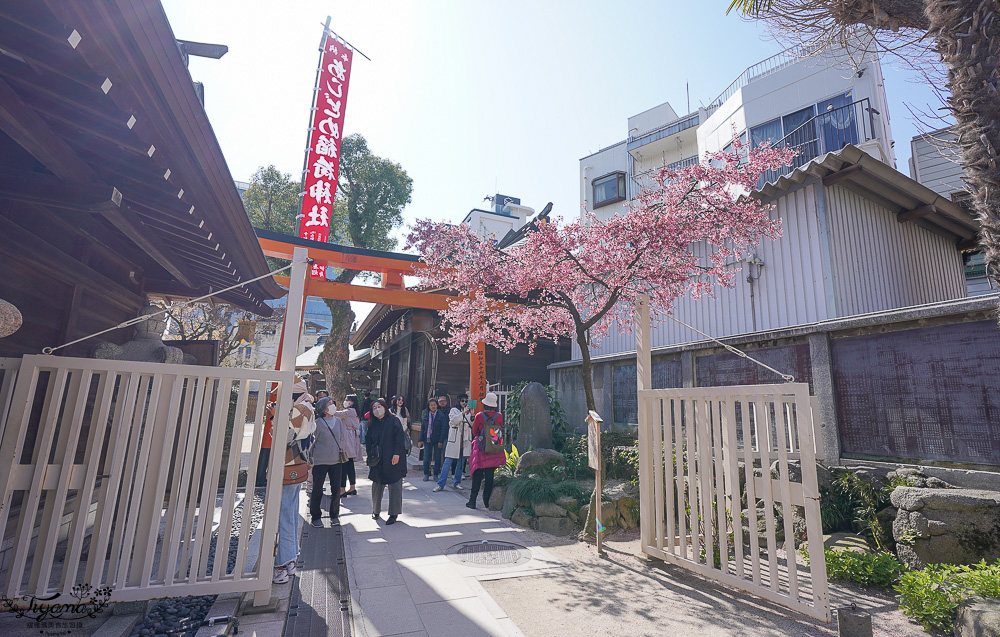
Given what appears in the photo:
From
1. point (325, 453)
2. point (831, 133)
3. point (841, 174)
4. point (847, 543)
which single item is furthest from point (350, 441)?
point (831, 133)

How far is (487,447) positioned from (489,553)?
85.2 inches

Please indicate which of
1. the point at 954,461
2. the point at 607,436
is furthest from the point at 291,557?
the point at 954,461

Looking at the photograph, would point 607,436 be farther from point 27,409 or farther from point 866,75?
point 866,75

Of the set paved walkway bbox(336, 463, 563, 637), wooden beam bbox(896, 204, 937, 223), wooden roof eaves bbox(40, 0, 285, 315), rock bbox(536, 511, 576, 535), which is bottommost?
paved walkway bbox(336, 463, 563, 637)

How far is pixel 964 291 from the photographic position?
477 inches

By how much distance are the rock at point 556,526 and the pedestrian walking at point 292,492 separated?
3.37 meters

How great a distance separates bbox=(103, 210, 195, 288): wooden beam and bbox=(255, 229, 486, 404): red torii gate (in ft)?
17.8

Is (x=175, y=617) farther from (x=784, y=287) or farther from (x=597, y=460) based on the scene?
(x=784, y=287)

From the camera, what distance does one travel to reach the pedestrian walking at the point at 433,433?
1082 cm

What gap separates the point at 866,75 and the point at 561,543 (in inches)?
575

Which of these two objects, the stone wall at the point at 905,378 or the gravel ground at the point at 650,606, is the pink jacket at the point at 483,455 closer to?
the gravel ground at the point at 650,606

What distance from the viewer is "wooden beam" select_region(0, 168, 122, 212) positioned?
327 cm

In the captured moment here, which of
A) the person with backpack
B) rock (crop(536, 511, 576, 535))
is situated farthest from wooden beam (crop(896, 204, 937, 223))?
rock (crop(536, 511, 576, 535))

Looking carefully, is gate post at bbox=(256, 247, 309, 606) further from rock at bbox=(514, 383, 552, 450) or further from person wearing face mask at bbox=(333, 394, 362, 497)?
rock at bbox=(514, 383, 552, 450)
